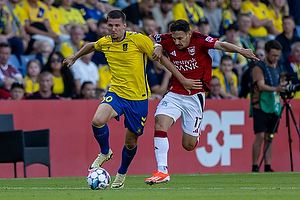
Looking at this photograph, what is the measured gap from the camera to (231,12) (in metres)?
18.2

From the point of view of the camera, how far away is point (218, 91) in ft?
48.3

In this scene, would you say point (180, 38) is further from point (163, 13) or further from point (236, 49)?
point (163, 13)

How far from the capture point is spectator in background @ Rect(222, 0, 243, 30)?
58.5ft

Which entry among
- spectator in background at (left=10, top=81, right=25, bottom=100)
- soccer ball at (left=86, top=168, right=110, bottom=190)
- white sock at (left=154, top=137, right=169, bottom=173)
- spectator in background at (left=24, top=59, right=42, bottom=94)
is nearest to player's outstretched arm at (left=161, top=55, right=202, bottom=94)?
white sock at (left=154, top=137, right=169, bottom=173)

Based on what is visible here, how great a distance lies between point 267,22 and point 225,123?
5.52 meters

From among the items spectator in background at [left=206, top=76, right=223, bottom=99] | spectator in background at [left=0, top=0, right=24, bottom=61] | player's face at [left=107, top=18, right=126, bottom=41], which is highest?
spectator in background at [left=0, top=0, right=24, bottom=61]

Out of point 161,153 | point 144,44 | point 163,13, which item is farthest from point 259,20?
point 161,153

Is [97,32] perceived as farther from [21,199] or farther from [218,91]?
[21,199]

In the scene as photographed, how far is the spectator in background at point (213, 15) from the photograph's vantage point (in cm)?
1744

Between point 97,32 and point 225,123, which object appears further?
point 97,32

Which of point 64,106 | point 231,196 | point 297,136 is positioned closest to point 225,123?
point 297,136

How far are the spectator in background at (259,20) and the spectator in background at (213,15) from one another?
1148mm

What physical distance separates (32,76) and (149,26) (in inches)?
132

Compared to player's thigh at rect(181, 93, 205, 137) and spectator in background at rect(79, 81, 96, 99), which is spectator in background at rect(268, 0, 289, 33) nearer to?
spectator in background at rect(79, 81, 96, 99)
